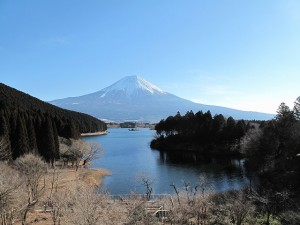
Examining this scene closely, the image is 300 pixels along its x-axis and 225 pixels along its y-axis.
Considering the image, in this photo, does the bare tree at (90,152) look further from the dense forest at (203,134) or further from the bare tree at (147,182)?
the dense forest at (203,134)

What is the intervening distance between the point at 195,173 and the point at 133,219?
88.1ft

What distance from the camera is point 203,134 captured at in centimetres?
6844

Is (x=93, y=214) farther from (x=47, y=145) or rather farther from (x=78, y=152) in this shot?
(x=78, y=152)

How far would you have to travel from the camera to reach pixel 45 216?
22.0 m

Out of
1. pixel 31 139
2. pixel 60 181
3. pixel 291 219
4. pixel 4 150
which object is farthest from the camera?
pixel 31 139

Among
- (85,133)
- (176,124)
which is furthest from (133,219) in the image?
(85,133)

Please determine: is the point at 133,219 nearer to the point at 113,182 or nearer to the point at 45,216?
the point at 45,216

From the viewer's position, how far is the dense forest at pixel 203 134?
208ft

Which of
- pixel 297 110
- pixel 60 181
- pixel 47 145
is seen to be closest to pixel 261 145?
pixel 297 110

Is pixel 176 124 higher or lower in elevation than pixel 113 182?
higher

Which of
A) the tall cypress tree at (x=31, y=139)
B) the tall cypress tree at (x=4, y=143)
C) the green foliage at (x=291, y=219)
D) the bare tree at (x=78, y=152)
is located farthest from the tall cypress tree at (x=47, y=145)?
the green foliage at (x=291, y=219)

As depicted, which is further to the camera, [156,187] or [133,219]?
[156,187]

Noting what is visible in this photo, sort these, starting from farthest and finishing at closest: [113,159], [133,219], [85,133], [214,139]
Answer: [85,133] < [214,139] < [113,159] < [133,219]

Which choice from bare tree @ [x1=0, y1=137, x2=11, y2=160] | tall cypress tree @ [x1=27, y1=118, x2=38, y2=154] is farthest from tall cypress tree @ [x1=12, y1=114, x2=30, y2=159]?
bare tree @ [x1=0, y1=137, x2=11, y2=160]
